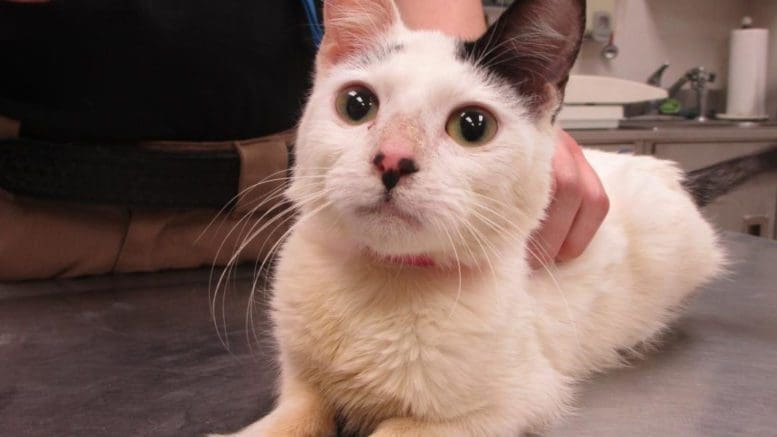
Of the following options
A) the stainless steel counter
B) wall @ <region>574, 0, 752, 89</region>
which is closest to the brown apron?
the stainless steel counter

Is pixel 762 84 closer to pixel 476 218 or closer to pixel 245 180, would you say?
pixel 245 180

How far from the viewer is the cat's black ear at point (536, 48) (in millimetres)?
675

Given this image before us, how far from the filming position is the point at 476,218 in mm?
626

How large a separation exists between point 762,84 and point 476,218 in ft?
9.64

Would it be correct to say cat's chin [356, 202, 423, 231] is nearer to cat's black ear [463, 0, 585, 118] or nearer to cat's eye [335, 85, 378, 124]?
cat's eye [335, 85, 378, 124]

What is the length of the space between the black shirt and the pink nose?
0.73 metres

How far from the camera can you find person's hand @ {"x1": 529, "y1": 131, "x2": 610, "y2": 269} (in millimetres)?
822

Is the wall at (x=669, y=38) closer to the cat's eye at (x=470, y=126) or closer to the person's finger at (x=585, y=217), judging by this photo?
the person's finger at (x=585, y=217)

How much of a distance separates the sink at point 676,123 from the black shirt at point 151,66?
1.54m

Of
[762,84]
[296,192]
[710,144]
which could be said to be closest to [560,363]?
[296,192]

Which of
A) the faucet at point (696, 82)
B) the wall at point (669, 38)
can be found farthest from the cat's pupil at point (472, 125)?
the faucet at point (696, 82)

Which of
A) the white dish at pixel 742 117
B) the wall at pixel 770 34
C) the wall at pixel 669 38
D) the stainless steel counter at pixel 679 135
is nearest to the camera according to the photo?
the stainless steel counter at pixel 679 135

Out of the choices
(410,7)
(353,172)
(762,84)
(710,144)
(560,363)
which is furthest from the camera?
(762,84)

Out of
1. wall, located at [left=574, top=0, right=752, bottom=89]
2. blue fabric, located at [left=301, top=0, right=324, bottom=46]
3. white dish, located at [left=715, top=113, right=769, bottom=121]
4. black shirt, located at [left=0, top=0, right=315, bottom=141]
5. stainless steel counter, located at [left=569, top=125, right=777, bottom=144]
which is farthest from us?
wall, located at [left=574, top=0, right=752, bottom=89]
